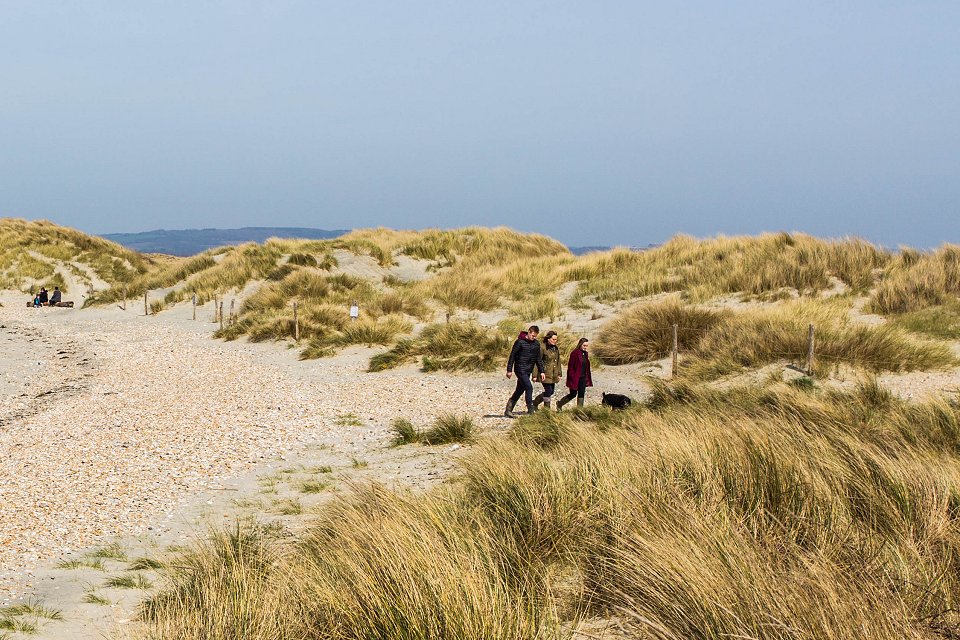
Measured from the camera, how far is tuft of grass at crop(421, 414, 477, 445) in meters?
10.0

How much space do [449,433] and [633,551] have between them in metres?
5.96

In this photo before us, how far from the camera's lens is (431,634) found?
11.1ft

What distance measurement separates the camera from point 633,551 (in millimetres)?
4230

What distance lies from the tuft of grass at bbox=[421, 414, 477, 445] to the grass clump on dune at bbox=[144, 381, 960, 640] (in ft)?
9.86

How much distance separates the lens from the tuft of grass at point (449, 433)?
32.9ft

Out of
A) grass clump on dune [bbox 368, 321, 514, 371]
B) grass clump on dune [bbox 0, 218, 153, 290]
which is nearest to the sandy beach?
grass clump on dune [bbox 368, 321, 514, 371]

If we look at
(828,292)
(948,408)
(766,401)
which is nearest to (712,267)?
(828,292)

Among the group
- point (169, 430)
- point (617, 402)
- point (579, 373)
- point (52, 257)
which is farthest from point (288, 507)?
point (52, 257)

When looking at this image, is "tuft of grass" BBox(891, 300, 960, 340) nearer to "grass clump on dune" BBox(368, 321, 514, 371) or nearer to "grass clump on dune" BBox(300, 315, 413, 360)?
"grass clump on dune" BBox(368, 321, 514, 371)

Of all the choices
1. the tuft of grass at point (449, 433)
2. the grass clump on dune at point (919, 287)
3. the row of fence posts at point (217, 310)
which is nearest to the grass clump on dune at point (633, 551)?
the tuft of grass at point (449, 433)

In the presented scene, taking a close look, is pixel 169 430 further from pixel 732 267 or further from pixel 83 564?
pixel 732 267

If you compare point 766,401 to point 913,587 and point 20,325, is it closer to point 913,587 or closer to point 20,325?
point 913,587

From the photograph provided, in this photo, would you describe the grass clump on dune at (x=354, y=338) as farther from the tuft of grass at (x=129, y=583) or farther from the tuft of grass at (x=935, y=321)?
the tuft of grass at (x=129, y=583)

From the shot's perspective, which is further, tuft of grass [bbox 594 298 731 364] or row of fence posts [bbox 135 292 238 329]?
row of fence posts [bbox 135 292 238 329]
